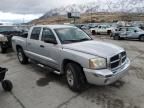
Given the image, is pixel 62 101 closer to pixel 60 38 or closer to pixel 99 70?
pixel 99 70

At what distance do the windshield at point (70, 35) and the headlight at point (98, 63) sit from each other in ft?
4.39

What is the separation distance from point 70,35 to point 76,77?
161 cm

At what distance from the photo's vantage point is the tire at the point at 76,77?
4.67m

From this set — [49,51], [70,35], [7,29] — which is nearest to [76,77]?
[49,51]

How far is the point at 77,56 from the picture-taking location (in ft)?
15.1

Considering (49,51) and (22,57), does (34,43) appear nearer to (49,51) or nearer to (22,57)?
(49,51)

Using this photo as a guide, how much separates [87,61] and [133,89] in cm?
170

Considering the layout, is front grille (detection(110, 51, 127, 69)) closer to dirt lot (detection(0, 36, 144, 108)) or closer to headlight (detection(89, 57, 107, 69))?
headlight (detection(89, 57, 107, 69))

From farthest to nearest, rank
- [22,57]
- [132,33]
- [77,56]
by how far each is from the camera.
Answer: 1. [132,33]
2. [22,57]
3. [77,56]

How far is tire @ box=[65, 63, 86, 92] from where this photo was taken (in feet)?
15.3

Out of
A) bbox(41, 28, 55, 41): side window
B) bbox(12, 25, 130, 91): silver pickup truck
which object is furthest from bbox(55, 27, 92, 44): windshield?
bbox(41, 28, 55, 41): side window

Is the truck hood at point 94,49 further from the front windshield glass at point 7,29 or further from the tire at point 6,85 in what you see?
the front windshield glass at point 7,29

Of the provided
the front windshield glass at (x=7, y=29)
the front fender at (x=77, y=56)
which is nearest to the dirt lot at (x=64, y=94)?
the front fender at (x=77, y=56)

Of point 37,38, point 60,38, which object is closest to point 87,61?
→ point 60,38
